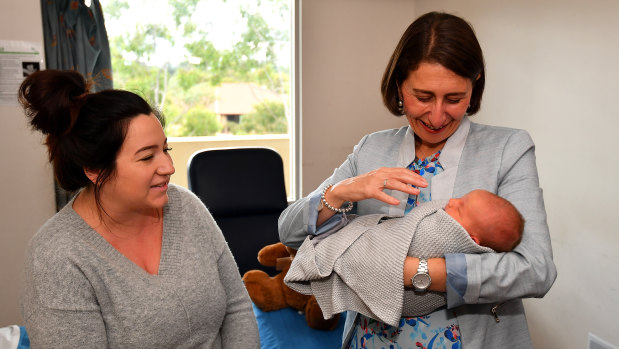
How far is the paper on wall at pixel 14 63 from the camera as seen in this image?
8.56ft

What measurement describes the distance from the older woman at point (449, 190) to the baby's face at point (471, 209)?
5cm

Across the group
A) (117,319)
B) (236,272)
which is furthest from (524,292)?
(117,319)

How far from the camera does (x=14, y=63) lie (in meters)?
2.63

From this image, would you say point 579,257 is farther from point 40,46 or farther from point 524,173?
point 40,46

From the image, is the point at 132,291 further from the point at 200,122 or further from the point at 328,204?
the point at 200,122

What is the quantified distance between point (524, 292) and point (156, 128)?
1000 mm

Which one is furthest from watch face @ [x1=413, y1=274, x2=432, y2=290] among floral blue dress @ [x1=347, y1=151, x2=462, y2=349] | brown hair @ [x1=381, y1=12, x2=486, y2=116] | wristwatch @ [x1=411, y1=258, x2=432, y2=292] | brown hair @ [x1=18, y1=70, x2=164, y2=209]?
brown hair @ [x1=18, y1=70, x2=164, y2=209]

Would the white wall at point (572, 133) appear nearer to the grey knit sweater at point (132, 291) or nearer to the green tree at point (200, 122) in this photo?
the grey knit sweater at point (132, 291)

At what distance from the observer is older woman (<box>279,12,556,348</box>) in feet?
3.46

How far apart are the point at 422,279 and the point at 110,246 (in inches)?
31.4

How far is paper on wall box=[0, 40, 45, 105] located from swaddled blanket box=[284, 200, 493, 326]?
7.27 feet

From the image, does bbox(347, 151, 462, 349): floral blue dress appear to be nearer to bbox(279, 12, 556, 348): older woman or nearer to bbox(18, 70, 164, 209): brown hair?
bbox(279, 12, 556, 348): older woman

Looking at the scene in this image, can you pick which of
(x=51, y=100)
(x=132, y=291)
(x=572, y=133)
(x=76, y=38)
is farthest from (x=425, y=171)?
(x=76, y=38)

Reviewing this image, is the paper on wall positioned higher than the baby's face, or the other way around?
the paper on wall
